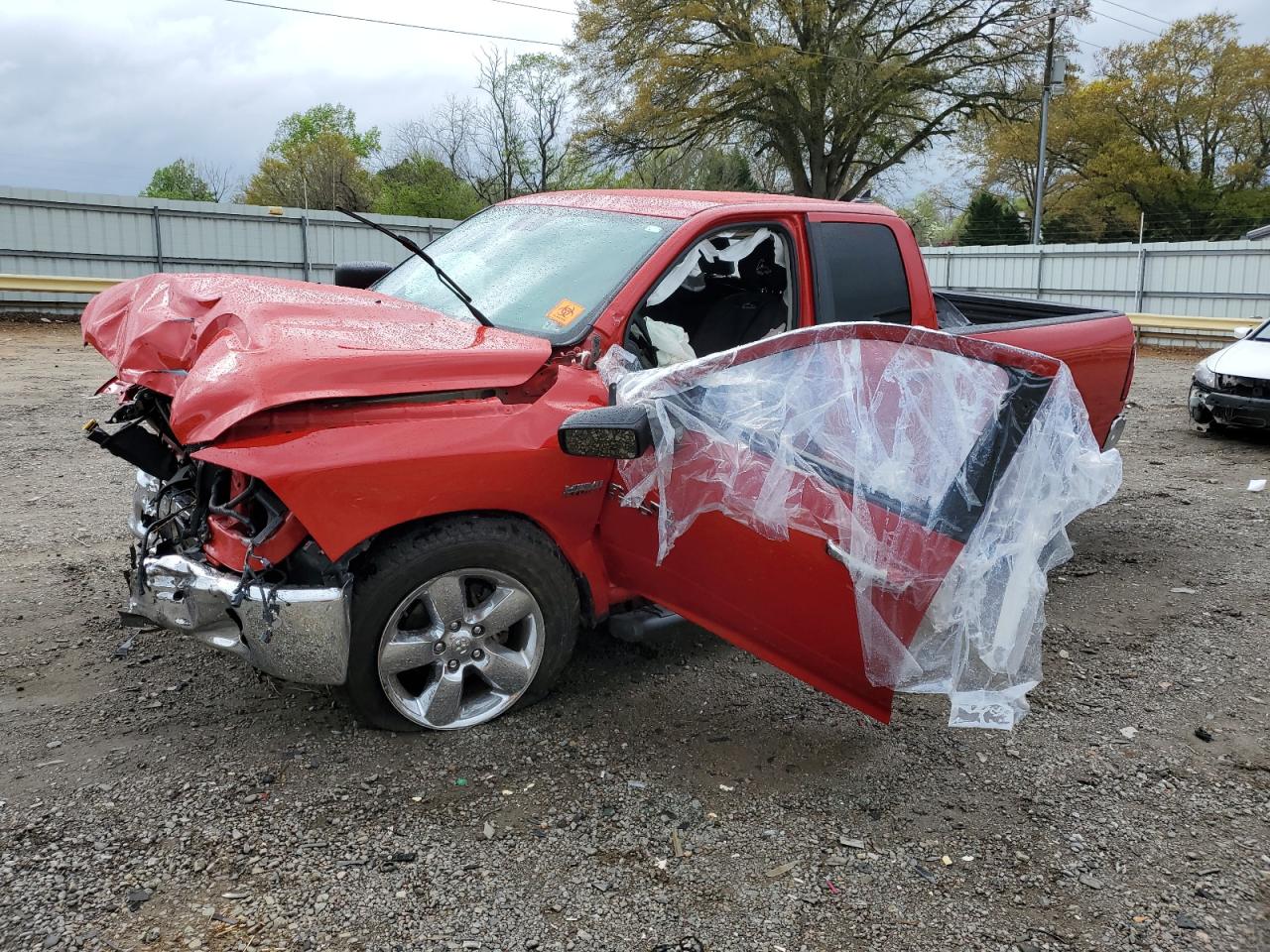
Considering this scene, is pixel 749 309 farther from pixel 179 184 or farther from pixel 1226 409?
pixel 179 184

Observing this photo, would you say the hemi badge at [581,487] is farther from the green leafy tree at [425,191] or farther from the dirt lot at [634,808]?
the green leafy tree at [425,191]

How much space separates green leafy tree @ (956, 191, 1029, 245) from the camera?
4059cm

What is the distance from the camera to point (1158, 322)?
2041cm

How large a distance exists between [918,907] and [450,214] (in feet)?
114

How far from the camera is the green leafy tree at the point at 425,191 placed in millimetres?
34906

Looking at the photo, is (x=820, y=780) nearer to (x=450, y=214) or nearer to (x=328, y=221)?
(x=328, y=221)

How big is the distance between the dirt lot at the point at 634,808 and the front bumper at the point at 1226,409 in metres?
5.54

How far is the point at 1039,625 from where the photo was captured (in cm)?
298

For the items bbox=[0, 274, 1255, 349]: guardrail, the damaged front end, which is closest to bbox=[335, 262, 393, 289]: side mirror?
the damaged front end

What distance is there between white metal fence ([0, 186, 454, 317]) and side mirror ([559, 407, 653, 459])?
726 inches

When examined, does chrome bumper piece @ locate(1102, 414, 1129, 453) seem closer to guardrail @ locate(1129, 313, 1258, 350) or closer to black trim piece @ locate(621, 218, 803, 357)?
black trim piece @ locate(621, 218, 803, 357)

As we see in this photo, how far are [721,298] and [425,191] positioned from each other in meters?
33.2

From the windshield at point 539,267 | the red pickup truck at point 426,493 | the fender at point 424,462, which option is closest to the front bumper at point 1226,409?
the red pickup truck at point 426,493

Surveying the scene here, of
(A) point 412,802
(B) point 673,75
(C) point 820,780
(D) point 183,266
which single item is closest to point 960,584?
(C) point 820,780
